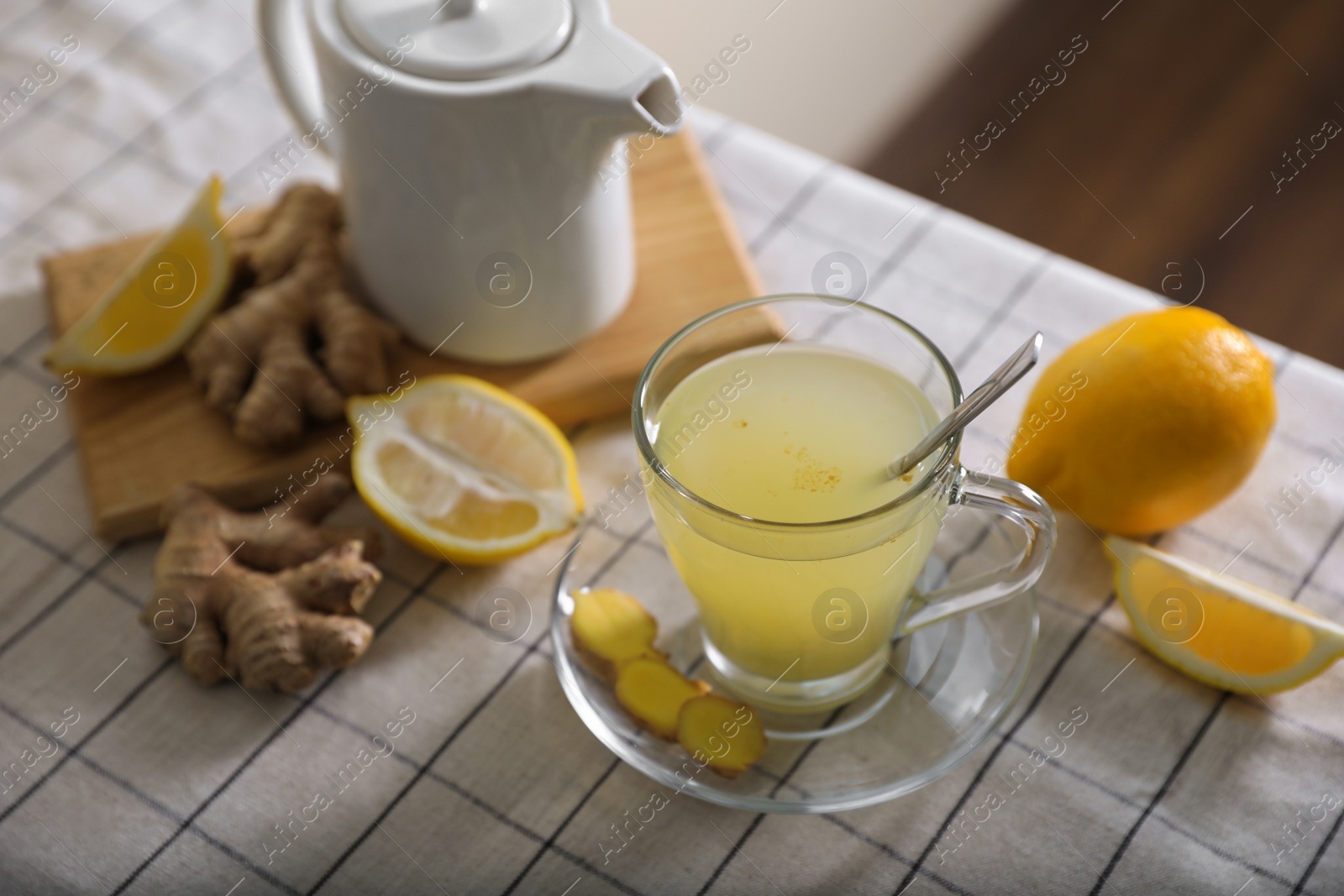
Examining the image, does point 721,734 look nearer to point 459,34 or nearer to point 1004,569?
point 1004,569

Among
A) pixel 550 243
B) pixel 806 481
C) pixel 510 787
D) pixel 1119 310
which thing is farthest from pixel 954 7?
pixel 510 787

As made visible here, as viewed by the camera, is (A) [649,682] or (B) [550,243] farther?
(B) [550,243]

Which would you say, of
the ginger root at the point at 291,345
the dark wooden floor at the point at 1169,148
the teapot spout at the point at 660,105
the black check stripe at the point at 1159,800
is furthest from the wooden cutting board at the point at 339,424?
the dark wooden floor at the point at 1169,148

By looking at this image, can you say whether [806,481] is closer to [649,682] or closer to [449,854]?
[649,682]

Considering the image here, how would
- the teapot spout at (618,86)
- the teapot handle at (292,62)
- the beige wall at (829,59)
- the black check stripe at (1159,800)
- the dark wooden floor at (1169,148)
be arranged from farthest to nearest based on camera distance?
the beige wall at (829,59) < the dark wooden floor at (1169,148) < the teapot handle at (292,62) < the teapot spout at (618,86) < the black check stripe at (1159,800)

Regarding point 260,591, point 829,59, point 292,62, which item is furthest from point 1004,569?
point 829,59

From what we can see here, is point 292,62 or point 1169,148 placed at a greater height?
point 292,62

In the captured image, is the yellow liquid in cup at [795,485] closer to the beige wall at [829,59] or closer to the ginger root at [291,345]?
the ginger root at [291,345]
